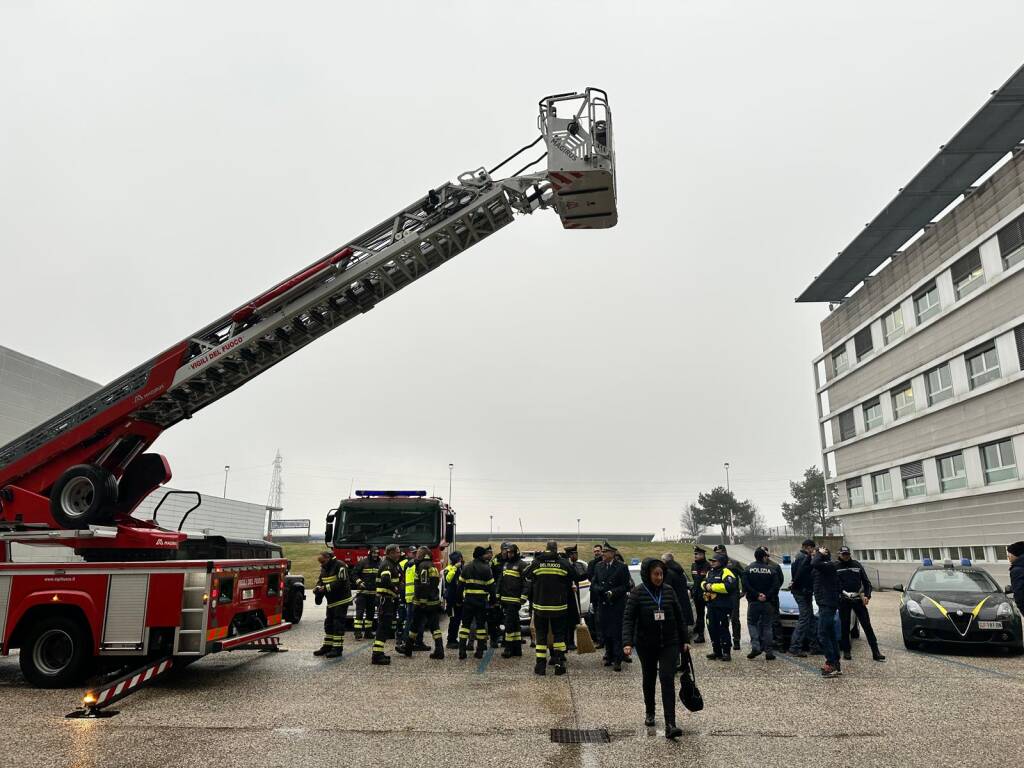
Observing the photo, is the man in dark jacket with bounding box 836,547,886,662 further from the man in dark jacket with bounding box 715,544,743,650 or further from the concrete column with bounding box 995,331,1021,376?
the concrete column with bounding box 995,331,1021,376

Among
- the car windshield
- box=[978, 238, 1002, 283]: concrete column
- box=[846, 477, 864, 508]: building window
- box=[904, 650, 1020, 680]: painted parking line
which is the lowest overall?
box=[904, 650, 1020, 680]: painted parking line

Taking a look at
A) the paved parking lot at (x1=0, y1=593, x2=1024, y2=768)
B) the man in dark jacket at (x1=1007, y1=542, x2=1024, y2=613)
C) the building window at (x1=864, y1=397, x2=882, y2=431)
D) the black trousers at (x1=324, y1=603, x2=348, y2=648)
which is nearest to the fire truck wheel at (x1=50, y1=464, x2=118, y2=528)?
the paved parking lot at (x1=0, y1=593, x2=1024, y2=768)

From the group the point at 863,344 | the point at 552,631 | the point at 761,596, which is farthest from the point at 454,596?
the point at 863,344

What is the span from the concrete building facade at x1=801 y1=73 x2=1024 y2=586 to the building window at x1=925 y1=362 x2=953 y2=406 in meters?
0.04

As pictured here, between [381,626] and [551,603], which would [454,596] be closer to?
[381,626]

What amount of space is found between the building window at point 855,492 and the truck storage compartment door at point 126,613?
3435 cm

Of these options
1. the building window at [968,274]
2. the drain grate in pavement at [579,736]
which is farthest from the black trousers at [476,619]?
the building window at [968,274]

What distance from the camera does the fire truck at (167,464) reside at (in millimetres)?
8180

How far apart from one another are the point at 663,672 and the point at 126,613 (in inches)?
240

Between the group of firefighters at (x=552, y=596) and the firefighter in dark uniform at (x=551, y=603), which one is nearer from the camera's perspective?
the firefighter in dark uniform at (x=551, y=603)

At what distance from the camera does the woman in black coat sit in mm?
6090

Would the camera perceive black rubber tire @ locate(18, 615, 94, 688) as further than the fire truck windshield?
No

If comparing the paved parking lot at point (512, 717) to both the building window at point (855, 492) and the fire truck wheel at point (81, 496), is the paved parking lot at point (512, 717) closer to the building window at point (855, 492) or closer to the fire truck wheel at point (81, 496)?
the fire truck wheel at point (81, 496)

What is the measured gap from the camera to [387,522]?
1409cm
